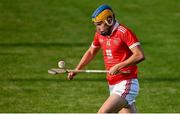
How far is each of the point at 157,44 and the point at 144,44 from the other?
399 millimetres

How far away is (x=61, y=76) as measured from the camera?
1980 cm

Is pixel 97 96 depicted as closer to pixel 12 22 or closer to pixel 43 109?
pixel 43 109

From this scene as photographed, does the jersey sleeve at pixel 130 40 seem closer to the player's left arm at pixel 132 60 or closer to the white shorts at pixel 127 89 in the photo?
the player's left arm at pixel 132 60

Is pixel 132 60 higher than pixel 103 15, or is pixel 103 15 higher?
pixel 103 15

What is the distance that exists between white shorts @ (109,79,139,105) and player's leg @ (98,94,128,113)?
0.28 ft

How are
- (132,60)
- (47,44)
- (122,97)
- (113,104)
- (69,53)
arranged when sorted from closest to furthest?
(132,60)
(113,104)
(122,97)
(69,53)
(47,44)

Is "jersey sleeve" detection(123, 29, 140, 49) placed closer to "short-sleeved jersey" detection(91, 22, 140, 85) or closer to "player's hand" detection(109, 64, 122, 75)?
"short-sleeved jersey" detection(91, 22, 140, 85)

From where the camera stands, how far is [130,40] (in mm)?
13039

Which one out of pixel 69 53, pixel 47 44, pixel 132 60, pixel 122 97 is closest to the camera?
pixel 132 60

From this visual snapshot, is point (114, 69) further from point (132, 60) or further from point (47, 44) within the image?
point (47, 44)

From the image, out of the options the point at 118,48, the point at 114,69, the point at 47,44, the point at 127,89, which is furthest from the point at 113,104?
the point at 47,44

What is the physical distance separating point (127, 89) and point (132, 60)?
0.63 metres

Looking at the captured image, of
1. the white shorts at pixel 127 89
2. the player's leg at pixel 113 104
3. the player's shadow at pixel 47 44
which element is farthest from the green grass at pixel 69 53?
the player's leg at pixel 113 104

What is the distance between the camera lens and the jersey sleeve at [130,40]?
12969 millimetres
